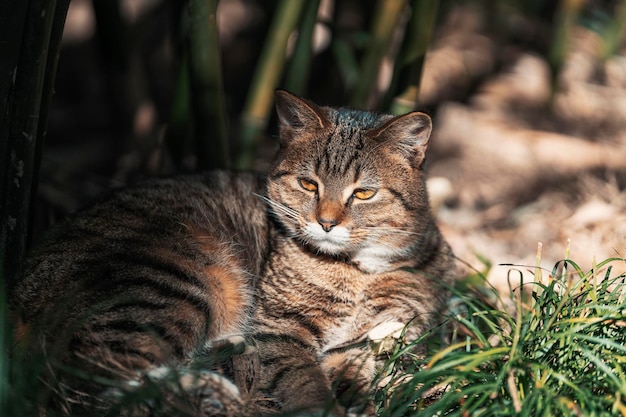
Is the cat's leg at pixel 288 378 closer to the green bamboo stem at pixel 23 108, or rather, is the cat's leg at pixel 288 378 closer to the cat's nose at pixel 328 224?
the cat's nose at pixel 328 224

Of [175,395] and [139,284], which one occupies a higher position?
[139,284]

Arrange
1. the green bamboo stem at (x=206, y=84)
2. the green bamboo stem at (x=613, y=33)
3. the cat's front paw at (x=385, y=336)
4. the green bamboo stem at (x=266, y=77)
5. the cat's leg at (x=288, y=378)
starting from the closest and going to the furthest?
the cat's leg at (x=288, y=378) < the cat's front paw at (x=385, y=336) < the green bamboo stem at (x=206, y=84) < the green bamboo stem at (x=266, y=77) < the green bamboo stem at (x=613, y=33)

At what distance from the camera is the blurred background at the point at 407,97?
13.7 feet

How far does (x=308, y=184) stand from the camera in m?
3.34

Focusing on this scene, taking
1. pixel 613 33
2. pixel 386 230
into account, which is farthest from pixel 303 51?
pixel 613 33

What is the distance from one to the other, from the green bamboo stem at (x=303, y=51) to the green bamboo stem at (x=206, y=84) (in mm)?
503

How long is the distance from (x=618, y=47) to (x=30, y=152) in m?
5.37

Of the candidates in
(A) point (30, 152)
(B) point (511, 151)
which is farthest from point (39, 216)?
(B) point (511, 151)

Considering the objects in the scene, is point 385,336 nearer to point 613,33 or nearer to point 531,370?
point 531,370

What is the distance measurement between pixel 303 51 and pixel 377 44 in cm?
50

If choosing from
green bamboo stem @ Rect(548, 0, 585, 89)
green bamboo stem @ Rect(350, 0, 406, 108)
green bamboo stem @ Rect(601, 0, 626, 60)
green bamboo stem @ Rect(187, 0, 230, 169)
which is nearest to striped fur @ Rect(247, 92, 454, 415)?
green bamboo stem @ Rect(187, 0, 230, 169)

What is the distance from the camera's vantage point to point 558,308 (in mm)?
2725

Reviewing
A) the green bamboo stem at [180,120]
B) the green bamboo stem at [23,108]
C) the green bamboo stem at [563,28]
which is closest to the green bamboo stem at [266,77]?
the green bamboo stem at [180,120]

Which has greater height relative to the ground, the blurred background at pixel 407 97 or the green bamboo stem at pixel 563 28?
the green bamboo stem at pixel 563 28
